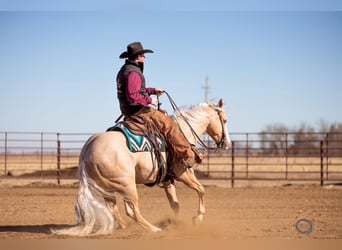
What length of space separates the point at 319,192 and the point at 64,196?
6060 mm

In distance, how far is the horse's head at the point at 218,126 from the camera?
752 centimetres

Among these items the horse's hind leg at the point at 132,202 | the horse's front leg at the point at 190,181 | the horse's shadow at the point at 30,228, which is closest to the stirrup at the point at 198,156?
the horse's front leg at the point at 190,181

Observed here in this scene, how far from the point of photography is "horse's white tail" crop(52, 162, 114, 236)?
6.02 meters

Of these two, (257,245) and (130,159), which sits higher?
(130,159)

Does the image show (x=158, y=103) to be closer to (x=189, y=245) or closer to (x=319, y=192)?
(x=189, y=245)

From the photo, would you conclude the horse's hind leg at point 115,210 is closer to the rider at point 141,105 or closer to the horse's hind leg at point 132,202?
the horse's hind leg at point 132,202

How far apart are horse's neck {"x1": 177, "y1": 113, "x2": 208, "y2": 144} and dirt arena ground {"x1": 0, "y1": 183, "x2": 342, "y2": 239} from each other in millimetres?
1120

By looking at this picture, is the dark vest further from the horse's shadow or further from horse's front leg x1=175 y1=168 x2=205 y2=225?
the horse's shadow

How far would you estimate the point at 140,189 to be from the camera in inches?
Answer: 549

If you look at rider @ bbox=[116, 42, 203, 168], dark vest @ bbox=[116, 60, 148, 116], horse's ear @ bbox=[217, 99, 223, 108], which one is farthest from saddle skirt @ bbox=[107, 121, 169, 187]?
horse's ear @ bbox=[217, 99, 223, 108]

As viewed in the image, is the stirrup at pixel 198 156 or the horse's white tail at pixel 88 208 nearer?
the horse's white tail at pixel 88 208

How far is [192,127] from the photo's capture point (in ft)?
23.9

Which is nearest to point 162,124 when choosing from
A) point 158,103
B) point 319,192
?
point 158,103

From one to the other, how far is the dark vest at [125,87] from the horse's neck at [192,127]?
0.77 metres
